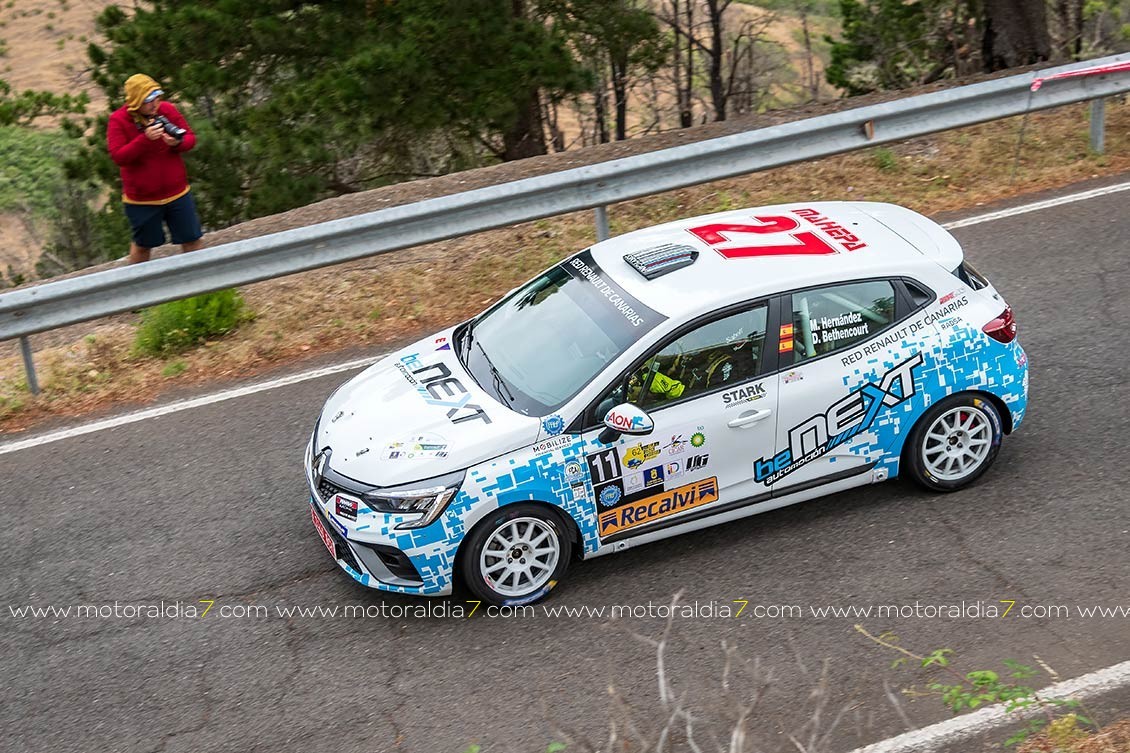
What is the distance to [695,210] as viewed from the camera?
11.4 meters

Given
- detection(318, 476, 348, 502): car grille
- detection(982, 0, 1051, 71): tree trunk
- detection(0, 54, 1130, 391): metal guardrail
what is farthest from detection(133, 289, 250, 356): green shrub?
detection(982, 0, 1051, 71): tree trunk

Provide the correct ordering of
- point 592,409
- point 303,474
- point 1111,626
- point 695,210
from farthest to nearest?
point 695,210 → point 303,474 → point 592,409 → point 1111,626

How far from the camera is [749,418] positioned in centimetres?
655

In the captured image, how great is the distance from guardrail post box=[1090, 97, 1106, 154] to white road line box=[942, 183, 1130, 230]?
2.62 ft

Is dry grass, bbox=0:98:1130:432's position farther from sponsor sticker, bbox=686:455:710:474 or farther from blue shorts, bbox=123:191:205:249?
sponsor sticker, bbox=686:455:710:474

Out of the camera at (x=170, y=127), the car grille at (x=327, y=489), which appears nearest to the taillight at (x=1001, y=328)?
the car grille at (x=327, y=489)

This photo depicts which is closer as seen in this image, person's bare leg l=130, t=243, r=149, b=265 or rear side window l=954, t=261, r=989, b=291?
rear side window l=954, t=261, r=989, b=291

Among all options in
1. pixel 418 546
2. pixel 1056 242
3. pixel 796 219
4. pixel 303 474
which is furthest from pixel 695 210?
pixel 418 546

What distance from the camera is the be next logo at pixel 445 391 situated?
21.4 ft

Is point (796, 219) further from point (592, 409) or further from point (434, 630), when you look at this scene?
point (434, 630)

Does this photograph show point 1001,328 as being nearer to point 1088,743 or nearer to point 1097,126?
point 1088,743

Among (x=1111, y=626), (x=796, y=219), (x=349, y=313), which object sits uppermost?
(x=796, y=219)

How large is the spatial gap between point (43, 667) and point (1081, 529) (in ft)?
18.7

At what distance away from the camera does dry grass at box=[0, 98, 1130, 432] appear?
946 centimetres
